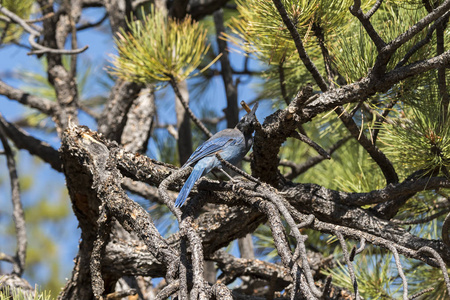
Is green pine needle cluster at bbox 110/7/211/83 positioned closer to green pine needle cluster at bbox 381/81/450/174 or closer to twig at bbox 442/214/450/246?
green pine needle cluster at bbox 381/81/450/174

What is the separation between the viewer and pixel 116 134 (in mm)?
3365

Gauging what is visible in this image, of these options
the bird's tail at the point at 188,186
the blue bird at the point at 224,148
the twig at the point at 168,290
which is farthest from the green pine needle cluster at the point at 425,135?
the twig at the point at 168,290

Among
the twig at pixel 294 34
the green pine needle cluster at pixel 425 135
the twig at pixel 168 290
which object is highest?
the twig at pixel 294 34

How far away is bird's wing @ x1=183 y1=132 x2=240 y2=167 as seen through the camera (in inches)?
92.8

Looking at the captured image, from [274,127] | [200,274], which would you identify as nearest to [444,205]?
[274,127]

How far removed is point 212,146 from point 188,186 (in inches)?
18.1

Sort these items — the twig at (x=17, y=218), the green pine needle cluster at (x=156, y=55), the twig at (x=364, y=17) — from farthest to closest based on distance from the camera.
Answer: the twig at (x=17, y=218) → the green pine needle cluster at (x=156, y=55) → the twig at (x=364, y=17)

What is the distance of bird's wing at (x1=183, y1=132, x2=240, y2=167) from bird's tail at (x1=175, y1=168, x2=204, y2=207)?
0.11 m

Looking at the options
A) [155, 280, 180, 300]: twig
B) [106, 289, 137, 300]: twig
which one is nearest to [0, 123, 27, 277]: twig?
[106, 289, 137, 300]: twig

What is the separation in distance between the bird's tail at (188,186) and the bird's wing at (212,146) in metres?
0.11

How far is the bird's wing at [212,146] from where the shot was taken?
236cm

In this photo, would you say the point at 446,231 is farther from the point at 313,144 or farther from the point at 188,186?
the point at 188,186

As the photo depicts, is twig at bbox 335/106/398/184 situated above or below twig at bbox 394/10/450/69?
below

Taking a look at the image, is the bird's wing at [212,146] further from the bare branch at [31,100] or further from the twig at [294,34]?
the bare branch at [31,100]
